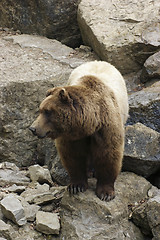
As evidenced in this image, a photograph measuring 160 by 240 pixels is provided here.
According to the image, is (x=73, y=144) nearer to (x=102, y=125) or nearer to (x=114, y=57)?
(x=102, y=125)

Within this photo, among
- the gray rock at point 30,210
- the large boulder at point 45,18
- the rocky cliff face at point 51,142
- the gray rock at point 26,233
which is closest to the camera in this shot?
the gray rock at point 26,233

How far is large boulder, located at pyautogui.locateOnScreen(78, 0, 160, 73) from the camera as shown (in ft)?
28.0

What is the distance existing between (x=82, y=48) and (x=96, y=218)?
5070mm

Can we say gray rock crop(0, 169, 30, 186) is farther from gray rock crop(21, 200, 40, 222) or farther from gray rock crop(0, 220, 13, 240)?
gray rock crop(0, 220, 13, 240)

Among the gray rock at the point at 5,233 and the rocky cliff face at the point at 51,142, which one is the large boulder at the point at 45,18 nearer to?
the rocky cliff face at the point at 51,142

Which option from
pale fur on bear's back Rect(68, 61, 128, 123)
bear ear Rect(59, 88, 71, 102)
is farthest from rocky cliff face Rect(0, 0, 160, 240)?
bear ear Rect(59, 88, 71, 102)

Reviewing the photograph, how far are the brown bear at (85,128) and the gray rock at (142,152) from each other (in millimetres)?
646

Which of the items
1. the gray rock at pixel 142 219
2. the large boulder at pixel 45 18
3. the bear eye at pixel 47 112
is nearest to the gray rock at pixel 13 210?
the bear eye at pixel 47 112

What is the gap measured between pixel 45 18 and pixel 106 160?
523cm

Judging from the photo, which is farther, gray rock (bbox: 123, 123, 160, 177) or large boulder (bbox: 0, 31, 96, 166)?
large boulder (bbox: 0, 31, 96, 166)

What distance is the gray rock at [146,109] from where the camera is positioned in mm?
6750

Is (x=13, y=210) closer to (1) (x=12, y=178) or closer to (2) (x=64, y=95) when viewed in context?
(1) (x=12, y=178)

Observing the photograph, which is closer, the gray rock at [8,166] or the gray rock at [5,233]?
the gray rock at [5,233]

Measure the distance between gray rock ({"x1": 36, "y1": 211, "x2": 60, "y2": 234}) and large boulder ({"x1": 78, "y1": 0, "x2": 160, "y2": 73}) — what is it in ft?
14.0
